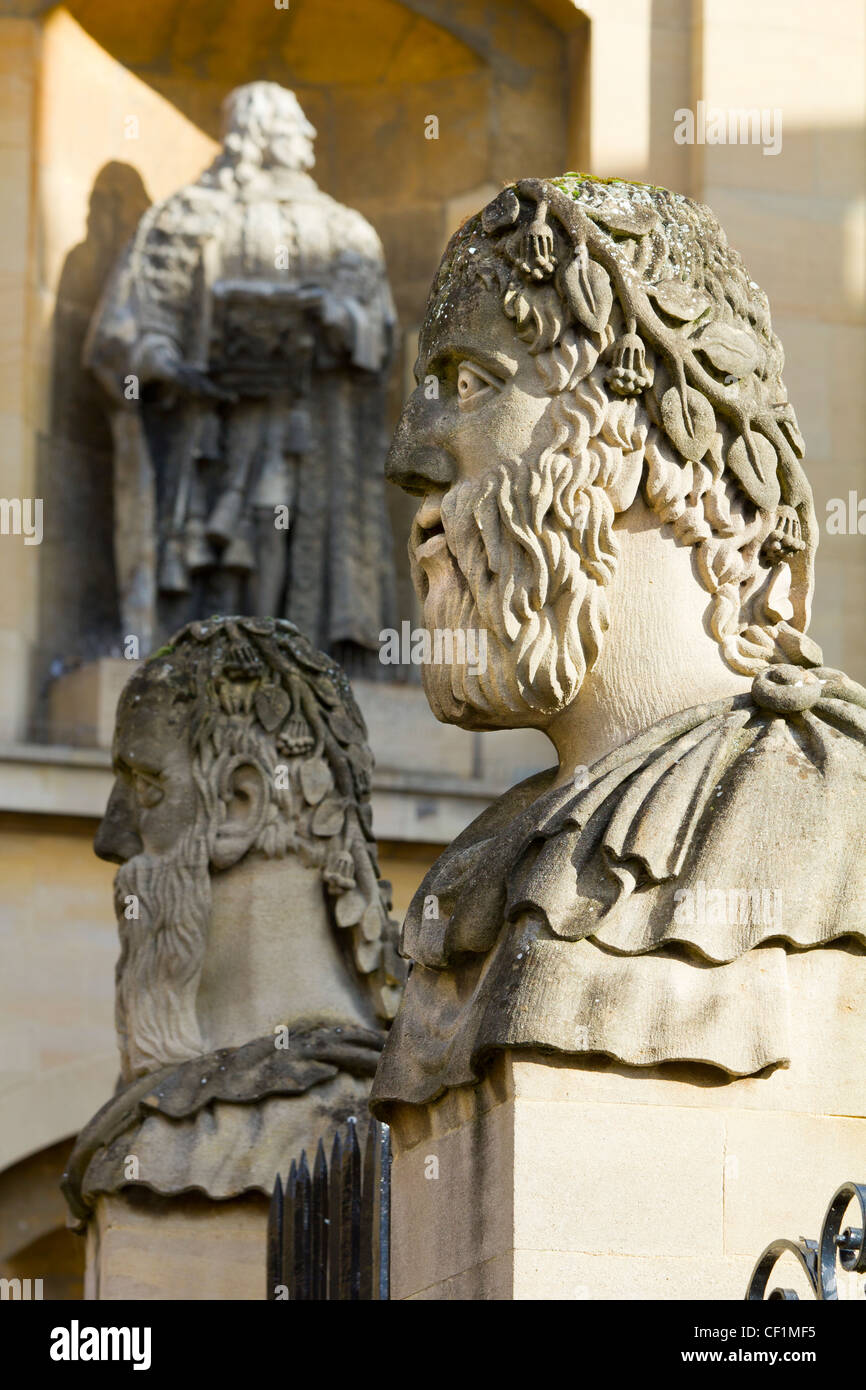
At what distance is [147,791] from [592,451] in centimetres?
256

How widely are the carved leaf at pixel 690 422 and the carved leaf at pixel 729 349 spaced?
67 mm

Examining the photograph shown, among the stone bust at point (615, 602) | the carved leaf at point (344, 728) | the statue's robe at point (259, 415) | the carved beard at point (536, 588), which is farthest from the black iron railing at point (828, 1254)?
the statue's robe at point (259, 415)

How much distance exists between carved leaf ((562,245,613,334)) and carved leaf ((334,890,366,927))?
2460 millimetres

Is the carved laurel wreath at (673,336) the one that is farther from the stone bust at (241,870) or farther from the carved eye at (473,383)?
the stone bust at (241,870)

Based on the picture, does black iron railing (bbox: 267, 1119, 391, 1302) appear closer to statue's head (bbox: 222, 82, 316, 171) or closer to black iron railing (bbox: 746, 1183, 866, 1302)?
black iron railing (bbox: 746, 1183, 866, 1302)

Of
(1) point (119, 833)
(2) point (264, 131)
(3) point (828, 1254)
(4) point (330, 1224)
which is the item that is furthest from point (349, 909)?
(2) point (264, 131)

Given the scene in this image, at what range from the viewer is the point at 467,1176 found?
386cm

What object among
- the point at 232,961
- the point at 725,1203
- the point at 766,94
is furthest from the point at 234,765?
the point at 766,94

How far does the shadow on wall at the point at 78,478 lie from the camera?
510 inches

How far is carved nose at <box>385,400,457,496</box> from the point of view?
4.18 m

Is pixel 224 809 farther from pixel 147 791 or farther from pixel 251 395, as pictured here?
pixel 251 395

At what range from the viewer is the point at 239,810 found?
20.7ft

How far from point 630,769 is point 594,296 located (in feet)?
2.31
